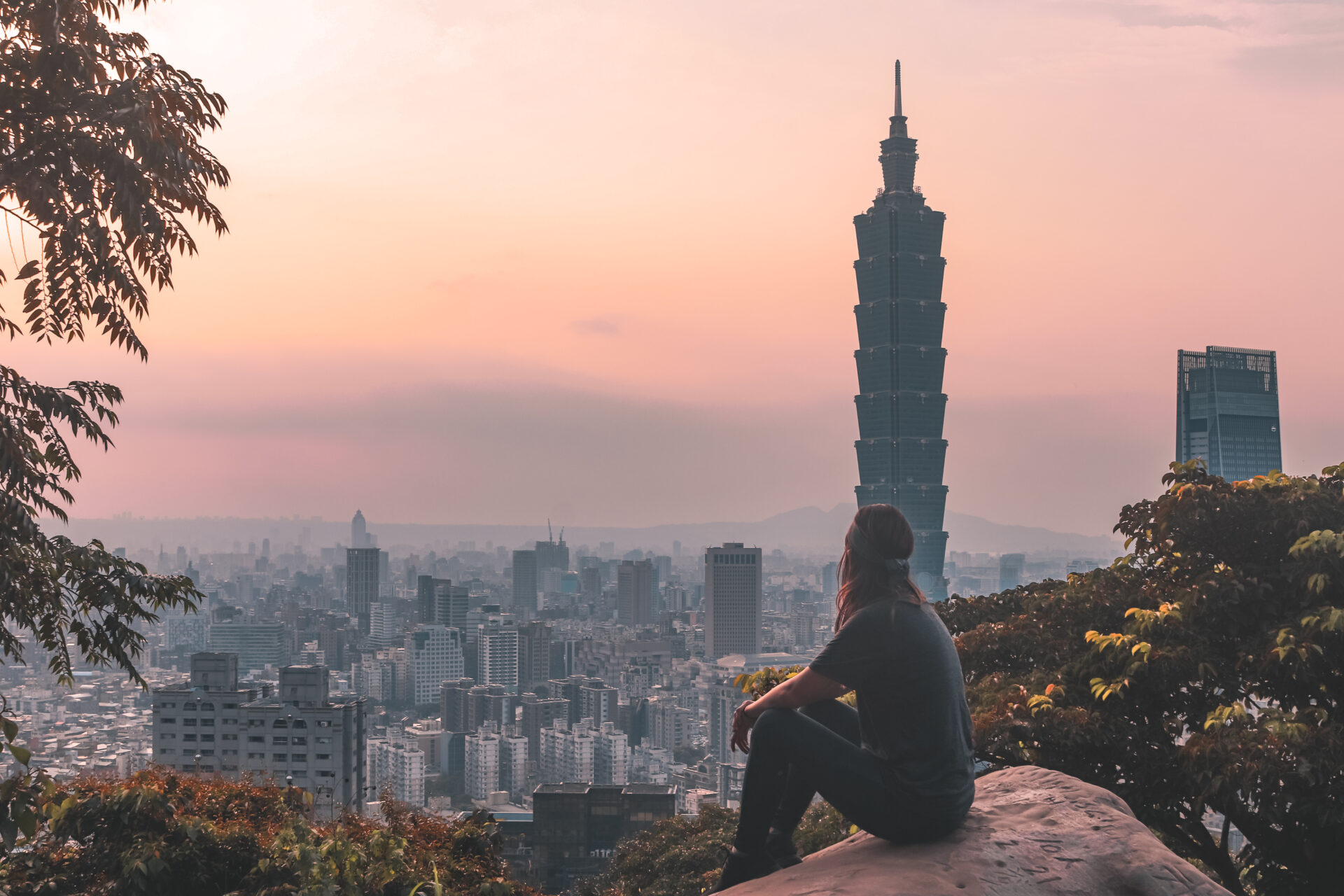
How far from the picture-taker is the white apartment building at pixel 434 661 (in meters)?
91.1

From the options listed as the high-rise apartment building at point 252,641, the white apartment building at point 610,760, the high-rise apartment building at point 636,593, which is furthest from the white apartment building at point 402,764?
the high-rise apartment building at point 636,593

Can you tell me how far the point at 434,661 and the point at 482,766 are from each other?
3201 centimetres

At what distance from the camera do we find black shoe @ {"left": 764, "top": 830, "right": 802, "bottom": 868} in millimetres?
2846

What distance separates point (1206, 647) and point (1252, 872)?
1183mm

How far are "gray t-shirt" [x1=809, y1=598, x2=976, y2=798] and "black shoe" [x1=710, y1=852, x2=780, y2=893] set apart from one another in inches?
19.0

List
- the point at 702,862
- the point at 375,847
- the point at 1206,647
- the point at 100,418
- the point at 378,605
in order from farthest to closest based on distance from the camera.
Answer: the point at 378,605
the point at 702,862
the point at 1206,647
the point at 100,418
the point at 375,847

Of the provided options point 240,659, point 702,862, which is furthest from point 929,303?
point 702,862

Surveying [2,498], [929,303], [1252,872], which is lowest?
[1252,872]

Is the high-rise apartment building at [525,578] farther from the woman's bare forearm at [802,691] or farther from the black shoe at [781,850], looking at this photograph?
the woman's bare forearm at [802,691]

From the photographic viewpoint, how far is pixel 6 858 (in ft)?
12.5

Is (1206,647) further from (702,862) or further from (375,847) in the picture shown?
(702,862)

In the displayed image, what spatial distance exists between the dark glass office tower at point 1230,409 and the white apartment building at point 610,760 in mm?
52123

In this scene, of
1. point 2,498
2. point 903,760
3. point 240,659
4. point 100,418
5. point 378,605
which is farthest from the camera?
point 378,605

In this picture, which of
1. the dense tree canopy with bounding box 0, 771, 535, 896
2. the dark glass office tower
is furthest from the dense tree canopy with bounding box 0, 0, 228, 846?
the dark glass office tower
